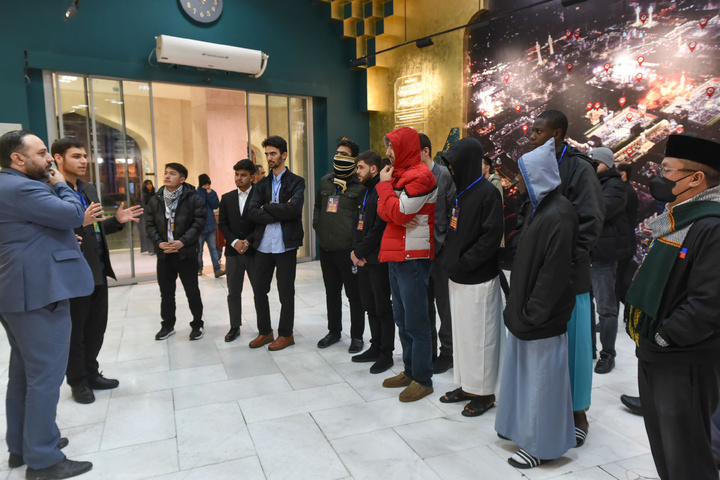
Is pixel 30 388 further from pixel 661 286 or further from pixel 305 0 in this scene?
pixel 305 0

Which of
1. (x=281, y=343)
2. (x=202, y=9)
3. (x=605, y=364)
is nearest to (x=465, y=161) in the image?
(x=605, y=364)

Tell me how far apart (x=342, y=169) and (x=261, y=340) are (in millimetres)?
1702

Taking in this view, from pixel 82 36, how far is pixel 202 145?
347 centimetres

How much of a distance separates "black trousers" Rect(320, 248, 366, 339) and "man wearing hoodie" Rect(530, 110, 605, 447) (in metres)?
1.90

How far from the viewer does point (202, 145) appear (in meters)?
9.79

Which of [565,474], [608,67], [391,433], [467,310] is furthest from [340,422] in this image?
[608,67]

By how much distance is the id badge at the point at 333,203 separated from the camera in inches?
158

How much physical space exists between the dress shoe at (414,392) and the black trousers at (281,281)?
146 centimetres

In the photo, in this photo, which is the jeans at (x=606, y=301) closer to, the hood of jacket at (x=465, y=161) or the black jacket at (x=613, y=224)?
the black jacket at (x=613, y=224)

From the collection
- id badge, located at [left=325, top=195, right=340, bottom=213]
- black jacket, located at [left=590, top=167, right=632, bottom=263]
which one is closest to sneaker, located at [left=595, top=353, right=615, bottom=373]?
black jacket, located at [left=590, top=167, right=632, bottom=263]

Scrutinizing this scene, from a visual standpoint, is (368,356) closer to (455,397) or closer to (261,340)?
(455,397)

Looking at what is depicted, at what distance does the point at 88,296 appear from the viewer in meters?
3.24

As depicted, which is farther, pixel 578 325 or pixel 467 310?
pixel 467 310

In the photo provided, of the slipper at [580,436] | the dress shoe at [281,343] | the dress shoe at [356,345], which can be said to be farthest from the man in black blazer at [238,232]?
the slipper at [580,436]
